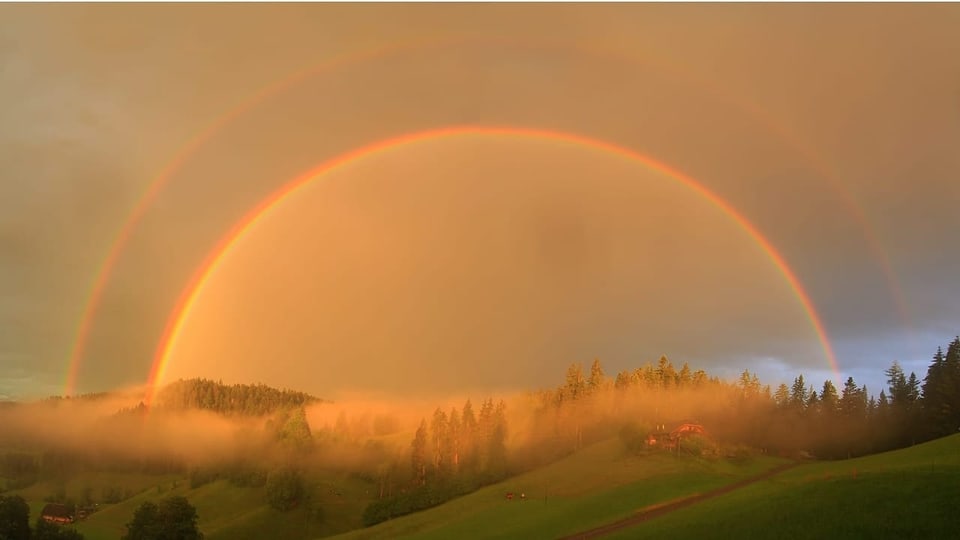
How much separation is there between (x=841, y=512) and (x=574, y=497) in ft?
174

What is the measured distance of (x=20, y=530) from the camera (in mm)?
105188

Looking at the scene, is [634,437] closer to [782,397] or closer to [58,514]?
[782,397]

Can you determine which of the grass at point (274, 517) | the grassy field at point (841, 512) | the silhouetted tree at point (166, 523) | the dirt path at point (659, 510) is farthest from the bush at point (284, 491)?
the grassy field at point (841, 512)

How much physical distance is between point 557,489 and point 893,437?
2640 inches

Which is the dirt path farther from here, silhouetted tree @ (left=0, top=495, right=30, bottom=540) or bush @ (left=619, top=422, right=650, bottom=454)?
silhouetted tree @ (left=0, top=495, right=30, bottom=540)

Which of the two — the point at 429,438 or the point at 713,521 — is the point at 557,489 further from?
the point at 429,438

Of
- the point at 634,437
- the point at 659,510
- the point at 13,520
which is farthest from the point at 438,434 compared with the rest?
the point at 659,510

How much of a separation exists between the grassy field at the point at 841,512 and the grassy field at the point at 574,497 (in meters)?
17.9

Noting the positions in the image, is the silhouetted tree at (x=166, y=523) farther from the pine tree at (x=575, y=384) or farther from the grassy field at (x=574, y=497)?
the pine tree at (x=575, y=384)

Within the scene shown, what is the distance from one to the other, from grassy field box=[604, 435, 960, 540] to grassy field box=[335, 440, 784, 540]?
17.9 m

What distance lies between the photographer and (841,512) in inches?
1911

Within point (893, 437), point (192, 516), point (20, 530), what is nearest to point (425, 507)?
point (192, 516)

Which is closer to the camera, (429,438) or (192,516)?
(192,516)

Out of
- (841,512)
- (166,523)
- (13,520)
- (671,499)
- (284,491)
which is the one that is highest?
(841,512)
